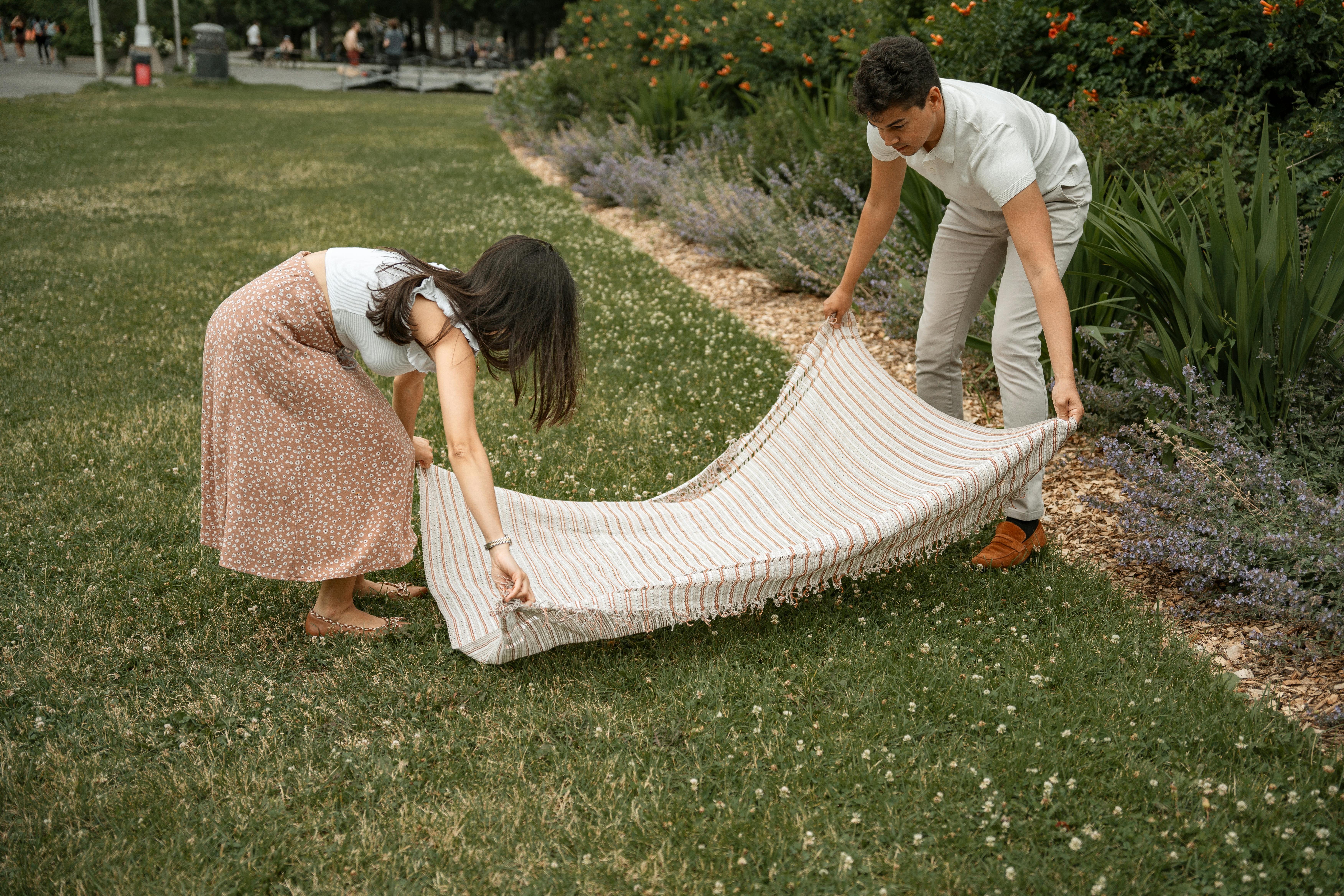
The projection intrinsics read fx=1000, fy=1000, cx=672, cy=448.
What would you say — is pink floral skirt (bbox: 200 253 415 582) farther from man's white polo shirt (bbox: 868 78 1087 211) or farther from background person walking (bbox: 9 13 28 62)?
background person walking (bbox: 9 13 28 62)

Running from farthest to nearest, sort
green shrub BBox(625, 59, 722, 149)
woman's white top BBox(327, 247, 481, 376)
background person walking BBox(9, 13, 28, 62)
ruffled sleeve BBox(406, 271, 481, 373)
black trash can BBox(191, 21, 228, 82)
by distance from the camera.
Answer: background person walking BBox(9, 13, 28, 62) < black trash can BBox(191, 21, 228, 82) < green shrub BBox(625, 59, 722, 149) < woman's white top BBox(327, 247, 481, 376) < ruffled sleeve BBox(406, 271, 481, 373)

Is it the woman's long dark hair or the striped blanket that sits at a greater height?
the woman's long dark hair

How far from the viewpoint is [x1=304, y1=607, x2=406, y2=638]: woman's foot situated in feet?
11.6

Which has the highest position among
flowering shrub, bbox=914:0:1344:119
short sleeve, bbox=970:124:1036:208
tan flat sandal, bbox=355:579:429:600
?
flowering shrub, bbox=914:0:1344:119

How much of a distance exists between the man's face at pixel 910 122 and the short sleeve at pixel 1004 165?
0.19 m

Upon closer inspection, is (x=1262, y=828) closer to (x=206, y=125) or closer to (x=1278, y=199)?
(x=1278, y=199)

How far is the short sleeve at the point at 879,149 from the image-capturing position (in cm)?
374

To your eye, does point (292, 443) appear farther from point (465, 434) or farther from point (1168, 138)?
point (1168, 138)

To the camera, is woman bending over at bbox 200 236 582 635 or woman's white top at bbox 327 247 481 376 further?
woman's white top at bbox 327 247 481 376

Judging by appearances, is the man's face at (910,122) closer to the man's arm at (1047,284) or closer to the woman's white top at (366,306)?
the man's arm at (1047,284)

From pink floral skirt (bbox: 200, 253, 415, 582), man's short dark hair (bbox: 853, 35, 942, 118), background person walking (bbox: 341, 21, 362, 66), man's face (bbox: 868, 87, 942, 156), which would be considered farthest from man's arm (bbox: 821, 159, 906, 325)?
background person walking (bbox: 341, 21, 362, 66)

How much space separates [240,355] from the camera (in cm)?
316

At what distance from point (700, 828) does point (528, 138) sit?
1651 cm

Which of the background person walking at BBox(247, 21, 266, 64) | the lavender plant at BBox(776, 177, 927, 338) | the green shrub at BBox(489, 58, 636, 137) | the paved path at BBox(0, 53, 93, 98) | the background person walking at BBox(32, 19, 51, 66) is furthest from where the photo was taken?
the background person walking at BBox(247, 21, 266, 64)
